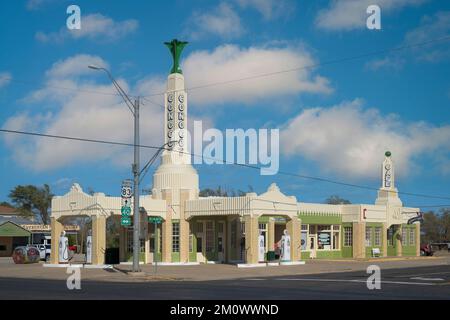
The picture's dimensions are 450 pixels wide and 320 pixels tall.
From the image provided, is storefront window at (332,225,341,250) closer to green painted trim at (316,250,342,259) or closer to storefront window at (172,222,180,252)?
green painted trim at (316,250,342,259)

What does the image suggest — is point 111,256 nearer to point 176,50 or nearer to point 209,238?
point 209,238

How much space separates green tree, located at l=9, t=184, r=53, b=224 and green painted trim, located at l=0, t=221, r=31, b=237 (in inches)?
1437

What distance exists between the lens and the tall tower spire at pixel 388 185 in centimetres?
6538

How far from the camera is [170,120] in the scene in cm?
4872

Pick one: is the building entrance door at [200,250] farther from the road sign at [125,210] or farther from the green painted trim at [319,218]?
the green painted trim at [319,218]

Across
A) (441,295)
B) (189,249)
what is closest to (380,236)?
(189,249)

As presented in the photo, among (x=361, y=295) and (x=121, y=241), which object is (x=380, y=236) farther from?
(x=361, y=295)

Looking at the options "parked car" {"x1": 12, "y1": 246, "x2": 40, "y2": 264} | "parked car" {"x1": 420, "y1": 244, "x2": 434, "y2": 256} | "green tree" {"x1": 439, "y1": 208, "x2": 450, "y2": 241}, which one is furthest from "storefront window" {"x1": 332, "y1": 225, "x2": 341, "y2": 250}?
"green tree" {"x1": 439, "y1": 208, "x2": 450, "y2": 241}

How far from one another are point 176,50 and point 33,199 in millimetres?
71575

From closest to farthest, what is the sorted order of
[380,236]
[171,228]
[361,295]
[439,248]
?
[361,295]
[171,228]
[380,236]
[439,248]

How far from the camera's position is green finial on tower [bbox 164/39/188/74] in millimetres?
49156

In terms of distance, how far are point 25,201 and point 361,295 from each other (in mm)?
99632

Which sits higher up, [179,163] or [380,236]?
[179,163]

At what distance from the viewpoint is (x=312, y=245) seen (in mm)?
59625
